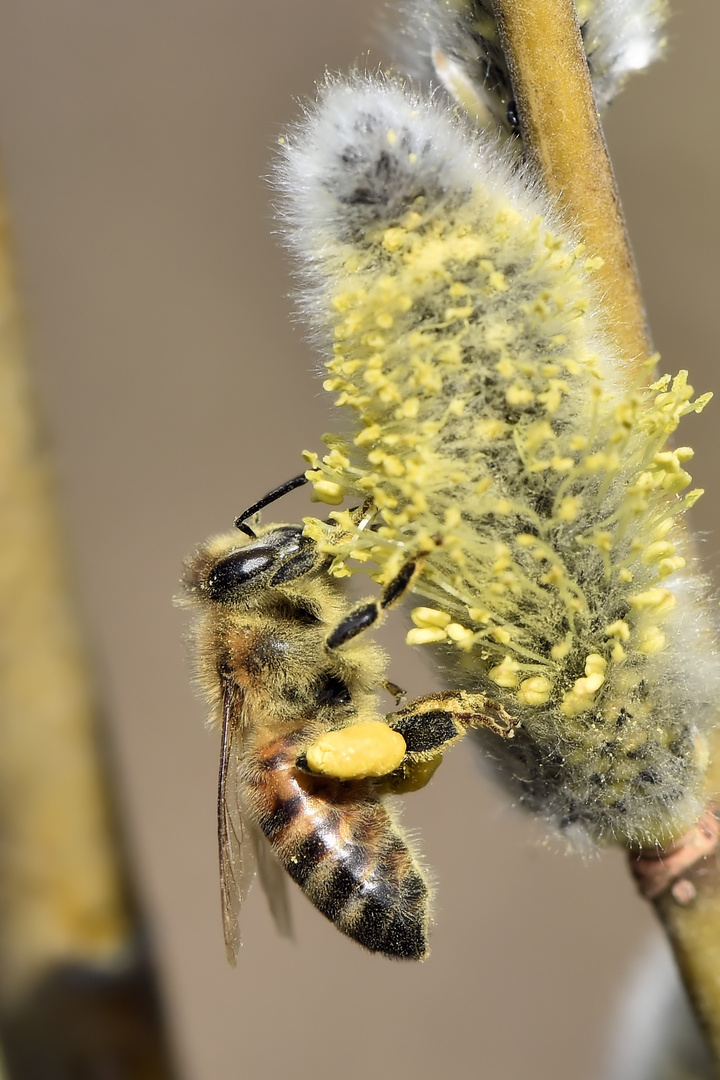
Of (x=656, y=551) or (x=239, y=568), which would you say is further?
(x=239, y=568)

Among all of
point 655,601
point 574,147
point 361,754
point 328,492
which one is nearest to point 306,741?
point 361,754

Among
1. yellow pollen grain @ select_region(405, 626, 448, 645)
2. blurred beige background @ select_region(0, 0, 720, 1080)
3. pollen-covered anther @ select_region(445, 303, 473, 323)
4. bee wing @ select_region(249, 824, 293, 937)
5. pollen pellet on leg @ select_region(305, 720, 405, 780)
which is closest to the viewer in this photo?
pollen-covered anther @ select_region(445, 303, 473, 323)

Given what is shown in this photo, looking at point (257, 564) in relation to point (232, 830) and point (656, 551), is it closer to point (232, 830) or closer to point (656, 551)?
point (232, 830)

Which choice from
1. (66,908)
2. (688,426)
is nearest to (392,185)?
(66,908)

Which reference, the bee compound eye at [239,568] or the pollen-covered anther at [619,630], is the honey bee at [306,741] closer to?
the bee compound eye at [239,568]

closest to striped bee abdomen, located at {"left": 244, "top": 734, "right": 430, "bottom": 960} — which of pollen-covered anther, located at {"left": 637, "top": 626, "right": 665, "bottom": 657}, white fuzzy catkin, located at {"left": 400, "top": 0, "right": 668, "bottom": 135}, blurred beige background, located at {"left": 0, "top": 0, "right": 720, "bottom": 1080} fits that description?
pollen-covered anther, located at {"left": 637, "top": 626, "right": 665, "bottom": 657}

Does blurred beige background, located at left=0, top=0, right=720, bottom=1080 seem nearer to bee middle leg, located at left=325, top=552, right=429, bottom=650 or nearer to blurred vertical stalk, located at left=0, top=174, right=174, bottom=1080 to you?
blurred vertical stalk, located at left=0, top=174, right=174, bottom=1080
